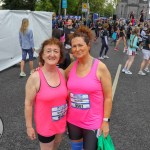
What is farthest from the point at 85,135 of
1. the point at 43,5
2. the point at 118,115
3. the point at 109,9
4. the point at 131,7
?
the point at 131,7

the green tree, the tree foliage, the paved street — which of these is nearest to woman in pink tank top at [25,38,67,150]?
the paved street

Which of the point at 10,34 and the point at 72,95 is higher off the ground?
the point at 10,34

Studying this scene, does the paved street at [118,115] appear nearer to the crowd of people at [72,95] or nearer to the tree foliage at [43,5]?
the crowd of people at [72,95]

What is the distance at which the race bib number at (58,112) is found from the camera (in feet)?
8.06

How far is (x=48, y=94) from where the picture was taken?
2.36 m

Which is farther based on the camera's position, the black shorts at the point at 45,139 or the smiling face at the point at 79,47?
the black shorts at the point at 45,139

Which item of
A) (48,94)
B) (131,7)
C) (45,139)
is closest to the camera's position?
(48,94)

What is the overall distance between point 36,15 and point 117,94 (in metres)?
6.36

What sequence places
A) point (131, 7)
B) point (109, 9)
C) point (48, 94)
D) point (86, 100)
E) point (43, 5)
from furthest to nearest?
point (131, 7) < point (109, 9) < point (43, 5) < point (86, 100) < point (48, 94)

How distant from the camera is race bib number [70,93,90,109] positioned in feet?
8.06

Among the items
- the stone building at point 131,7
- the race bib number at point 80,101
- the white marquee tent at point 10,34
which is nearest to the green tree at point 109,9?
the stone building at point 131,7

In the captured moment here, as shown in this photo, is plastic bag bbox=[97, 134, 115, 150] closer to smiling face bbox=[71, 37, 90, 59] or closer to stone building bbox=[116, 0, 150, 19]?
smiling face bbox=[71, 37, 90, 59]

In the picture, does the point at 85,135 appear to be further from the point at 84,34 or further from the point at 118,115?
the point at 118,115

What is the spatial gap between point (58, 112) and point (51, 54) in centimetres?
57
